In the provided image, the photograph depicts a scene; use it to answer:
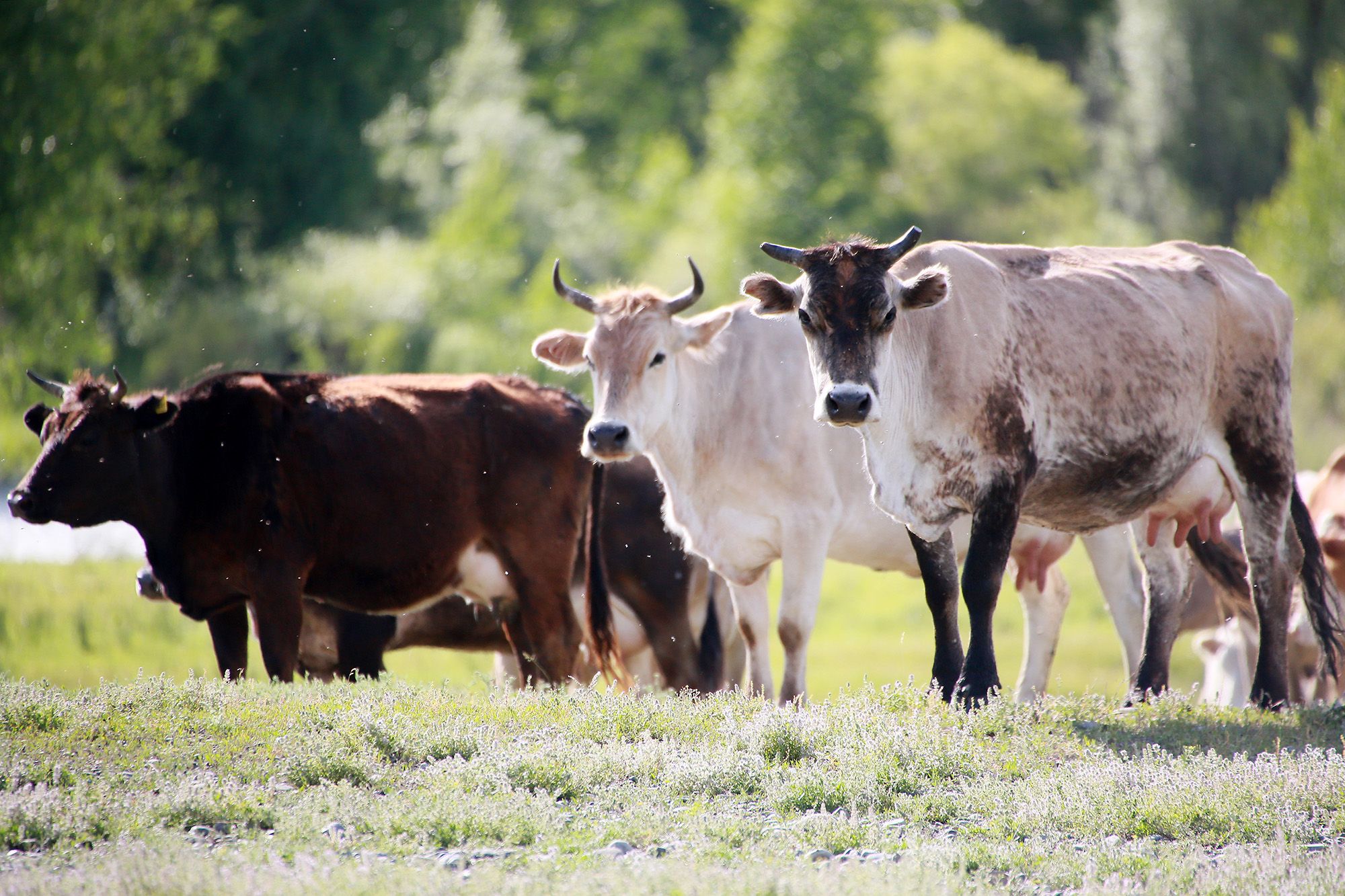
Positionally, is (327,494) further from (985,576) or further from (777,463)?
(985,576)

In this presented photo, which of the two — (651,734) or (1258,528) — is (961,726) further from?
(1258,528)

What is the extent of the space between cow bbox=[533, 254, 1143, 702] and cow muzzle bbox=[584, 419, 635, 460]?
1.0 inches

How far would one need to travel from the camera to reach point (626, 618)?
10.9 meters

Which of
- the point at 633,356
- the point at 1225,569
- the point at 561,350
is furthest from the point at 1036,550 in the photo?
the point at 561,350

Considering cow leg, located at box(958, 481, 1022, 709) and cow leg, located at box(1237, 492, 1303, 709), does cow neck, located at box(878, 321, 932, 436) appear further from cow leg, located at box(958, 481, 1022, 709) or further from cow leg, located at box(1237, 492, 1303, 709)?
cow leg, located at box(1237, 492, 1303, 709)

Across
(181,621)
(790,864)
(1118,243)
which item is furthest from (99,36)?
(1118,243)

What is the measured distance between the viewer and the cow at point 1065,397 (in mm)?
7461

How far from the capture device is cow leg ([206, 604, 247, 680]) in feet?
→ 31.2

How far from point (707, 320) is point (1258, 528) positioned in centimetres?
345

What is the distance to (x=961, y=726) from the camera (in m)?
6.89

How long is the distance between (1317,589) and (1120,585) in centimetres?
181

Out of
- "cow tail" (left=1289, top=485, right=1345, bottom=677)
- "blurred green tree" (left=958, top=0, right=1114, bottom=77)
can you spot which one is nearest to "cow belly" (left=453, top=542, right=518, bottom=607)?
"cow tail" (left=1289, top=485, right=1345, bottom=677)

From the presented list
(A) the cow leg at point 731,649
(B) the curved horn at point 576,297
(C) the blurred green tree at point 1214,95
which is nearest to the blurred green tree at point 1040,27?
(C) the blurred green tree at point 1214,95

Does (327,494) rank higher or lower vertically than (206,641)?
higher
